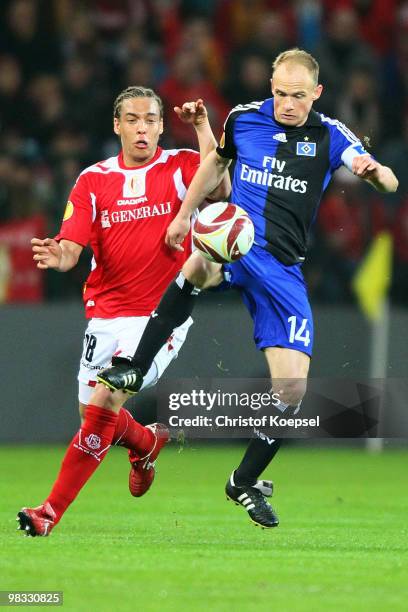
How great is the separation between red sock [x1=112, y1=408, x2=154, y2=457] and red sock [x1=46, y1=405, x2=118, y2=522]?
2.21ft

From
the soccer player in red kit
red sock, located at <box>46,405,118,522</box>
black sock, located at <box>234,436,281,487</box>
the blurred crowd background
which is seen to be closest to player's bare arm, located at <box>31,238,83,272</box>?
the soccer player in red kit

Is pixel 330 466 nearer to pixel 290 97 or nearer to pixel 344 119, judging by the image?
pixel 344 119

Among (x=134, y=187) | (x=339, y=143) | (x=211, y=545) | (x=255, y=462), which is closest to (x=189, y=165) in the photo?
(x=134, y=187)

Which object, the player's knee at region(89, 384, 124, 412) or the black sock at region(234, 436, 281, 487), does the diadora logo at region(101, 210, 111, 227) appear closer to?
the player's knee at region(89, 384, 124, 412)

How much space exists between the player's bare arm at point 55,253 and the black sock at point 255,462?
51.7 inches

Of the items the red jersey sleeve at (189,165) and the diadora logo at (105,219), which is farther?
the red jersey sleeve at (189,165)

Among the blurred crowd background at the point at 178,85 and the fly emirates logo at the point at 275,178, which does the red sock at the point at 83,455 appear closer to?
the fly emirates logo at the point at 275,178

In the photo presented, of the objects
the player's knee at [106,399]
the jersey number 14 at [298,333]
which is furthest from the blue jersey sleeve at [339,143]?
the player's knee at [106,399]

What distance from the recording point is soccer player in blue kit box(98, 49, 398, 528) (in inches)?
281

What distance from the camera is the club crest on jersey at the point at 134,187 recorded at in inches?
308

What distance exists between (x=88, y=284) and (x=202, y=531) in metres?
1.60

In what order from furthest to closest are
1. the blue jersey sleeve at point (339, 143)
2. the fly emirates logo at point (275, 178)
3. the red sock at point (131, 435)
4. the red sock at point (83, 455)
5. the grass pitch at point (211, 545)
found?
the red sock at point (131, 435)
the fly emirates logo at point (275, 178)
the blue jersey sleeve at point (339, 143)
the red sock at point (83, 455)
the grass pitch at point (211, 545)

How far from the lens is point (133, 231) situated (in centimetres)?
784

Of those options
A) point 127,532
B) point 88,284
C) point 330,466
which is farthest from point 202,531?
point 330,466
